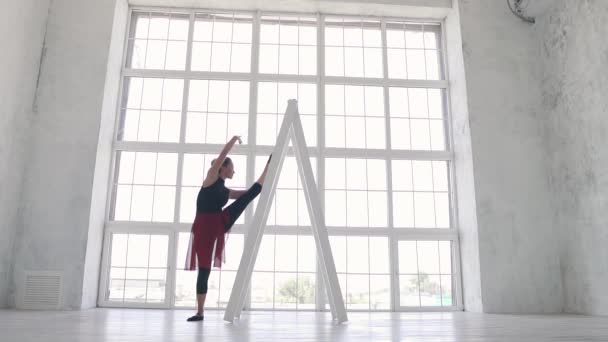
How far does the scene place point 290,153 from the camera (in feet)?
20.6

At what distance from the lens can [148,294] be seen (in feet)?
18.9

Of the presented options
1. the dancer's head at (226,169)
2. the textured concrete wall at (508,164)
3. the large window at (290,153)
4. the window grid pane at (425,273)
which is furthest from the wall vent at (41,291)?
the textured concrete wall at (508,164)

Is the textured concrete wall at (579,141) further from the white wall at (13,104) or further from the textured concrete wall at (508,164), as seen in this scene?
the white wall at (13,104)

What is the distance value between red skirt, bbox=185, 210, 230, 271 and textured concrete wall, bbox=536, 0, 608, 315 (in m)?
4.17

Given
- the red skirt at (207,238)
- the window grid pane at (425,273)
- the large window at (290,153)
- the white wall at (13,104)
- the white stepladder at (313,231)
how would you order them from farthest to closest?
the window grid pane at (425,273), the large window at (290,153), the white wall at (13,104), the red skirt at (207,238), the white stepladder at (313,231)

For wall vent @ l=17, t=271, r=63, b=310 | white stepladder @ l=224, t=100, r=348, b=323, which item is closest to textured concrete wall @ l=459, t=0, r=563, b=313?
white stepladder @ l=224, t=100, r=348, b=323

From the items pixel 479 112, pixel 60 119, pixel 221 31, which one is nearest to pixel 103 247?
pixel 60 119

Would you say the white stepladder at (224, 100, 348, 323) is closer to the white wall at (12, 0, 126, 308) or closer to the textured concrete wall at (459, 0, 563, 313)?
the white wall at (12, 0, 126, 308)

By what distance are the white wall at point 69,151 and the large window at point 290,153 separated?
0.48 meters

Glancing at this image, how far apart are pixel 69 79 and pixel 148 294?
2.91 metres

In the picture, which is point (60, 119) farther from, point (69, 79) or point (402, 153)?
point (402, 153)

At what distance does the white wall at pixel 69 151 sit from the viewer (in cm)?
531

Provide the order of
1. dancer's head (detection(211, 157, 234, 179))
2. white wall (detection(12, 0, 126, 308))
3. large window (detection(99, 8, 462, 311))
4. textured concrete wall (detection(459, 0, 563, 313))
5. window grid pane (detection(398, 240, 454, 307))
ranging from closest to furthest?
dancer's head (detection(211, 157, 234, 179)), white wall (detection(12, 0, 126, 308)), textured concrete wall (detection(459, 0, 563, 313)), large window (detection(99, 8, 462, 311)), window grid pane (detection(398, 240, 454, 307))

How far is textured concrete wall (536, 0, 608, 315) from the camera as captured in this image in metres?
5.06
